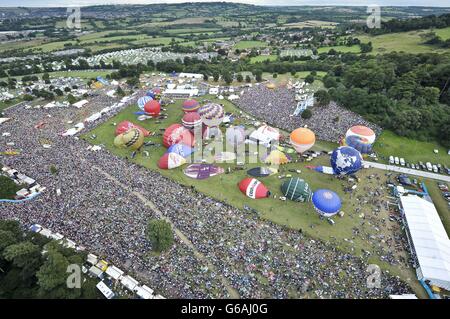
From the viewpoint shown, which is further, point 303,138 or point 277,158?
point 303,138

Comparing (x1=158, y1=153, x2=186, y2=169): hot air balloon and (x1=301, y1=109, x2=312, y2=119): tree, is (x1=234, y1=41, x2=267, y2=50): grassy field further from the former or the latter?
(x1=158, y1=153, x2=186, y2=169): hot air balloon

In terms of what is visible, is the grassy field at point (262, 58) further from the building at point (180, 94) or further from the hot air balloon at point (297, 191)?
the hot air balloon at point (297, 191)

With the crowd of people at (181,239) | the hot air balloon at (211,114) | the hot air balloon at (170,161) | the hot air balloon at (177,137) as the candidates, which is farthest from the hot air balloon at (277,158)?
the hot air balloon at (170,161)

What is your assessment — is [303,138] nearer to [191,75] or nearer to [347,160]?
[347,160]

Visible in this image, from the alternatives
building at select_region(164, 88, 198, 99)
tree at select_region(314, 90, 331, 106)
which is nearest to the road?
tree at select_region(314, 90, 331, 106)

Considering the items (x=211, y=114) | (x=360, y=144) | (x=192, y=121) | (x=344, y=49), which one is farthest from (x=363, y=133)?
(x=344, y=49)
